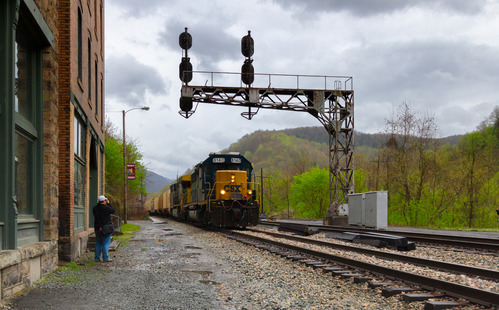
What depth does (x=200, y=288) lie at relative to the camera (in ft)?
25.1

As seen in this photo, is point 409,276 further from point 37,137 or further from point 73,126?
point 73,126

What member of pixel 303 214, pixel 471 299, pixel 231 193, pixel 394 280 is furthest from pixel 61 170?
pixel 303 214

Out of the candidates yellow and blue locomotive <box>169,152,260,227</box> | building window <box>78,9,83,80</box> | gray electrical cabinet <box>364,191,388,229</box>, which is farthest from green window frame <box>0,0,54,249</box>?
gray electrical cabinet <box>364,191,388,229</box>

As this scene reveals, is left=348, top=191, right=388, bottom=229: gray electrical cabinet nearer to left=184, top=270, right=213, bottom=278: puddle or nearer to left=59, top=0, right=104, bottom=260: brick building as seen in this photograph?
left=59, top=0, right=104, bottom=260: brick building

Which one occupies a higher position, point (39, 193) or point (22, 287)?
point (39, 193)

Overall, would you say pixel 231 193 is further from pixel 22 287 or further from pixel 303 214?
pixel 303 214

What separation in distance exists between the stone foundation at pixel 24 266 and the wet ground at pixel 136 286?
16 cm

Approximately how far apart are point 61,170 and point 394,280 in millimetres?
7663

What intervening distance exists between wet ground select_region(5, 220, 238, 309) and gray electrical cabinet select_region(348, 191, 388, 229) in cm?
1115

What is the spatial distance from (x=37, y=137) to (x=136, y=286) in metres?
3.23

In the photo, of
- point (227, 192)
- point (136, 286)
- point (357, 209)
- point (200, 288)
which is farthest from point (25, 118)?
point (357, 209)

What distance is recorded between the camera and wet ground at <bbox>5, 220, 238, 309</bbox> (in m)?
6.36

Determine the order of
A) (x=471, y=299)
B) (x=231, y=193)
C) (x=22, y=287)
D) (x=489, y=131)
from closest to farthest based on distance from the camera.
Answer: (x=471, y=299)
(x=22, y=287)
(x=231, y=193)
(x=489, y=131)

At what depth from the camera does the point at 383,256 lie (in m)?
10.8
